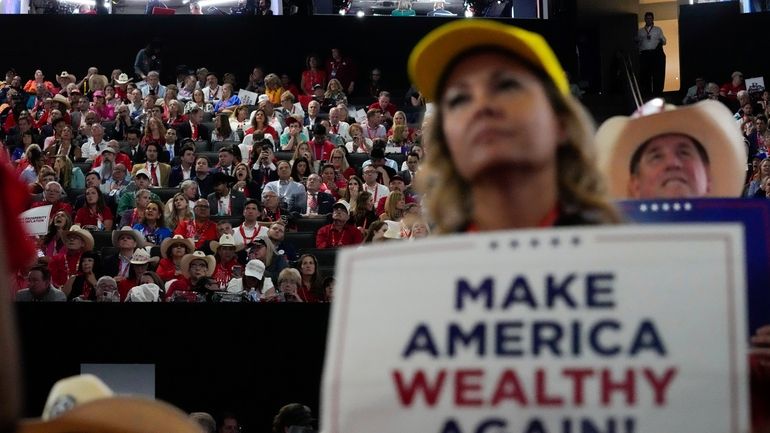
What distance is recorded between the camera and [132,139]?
54.4ft

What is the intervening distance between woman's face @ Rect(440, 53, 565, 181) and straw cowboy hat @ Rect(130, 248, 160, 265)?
8848 millimetres

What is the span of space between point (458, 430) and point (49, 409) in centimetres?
117

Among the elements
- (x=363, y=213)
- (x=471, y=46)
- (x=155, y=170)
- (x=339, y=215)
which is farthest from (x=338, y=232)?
(x=471, y=46)

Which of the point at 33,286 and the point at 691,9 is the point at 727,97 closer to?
the point at 691,9

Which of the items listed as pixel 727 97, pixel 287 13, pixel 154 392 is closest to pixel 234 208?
pixel 154 392

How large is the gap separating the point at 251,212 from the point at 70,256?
1.58m

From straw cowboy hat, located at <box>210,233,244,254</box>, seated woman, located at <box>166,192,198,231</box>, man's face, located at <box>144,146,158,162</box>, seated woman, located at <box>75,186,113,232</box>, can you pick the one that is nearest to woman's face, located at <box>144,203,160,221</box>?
seated woman, located at <box>166,192,198,231</box>

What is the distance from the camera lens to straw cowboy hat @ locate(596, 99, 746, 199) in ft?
11.7

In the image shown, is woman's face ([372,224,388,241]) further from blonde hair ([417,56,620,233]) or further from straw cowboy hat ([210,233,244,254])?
blonde hair ([417,56,620,233])

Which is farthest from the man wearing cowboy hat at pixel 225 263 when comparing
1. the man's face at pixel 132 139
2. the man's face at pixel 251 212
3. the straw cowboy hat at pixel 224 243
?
the man's face at pixel 132 139

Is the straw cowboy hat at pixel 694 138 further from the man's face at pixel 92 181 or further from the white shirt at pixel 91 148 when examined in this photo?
the white shirt at pixel 91 148

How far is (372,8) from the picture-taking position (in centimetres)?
2408

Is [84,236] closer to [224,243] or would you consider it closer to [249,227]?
[224,243]

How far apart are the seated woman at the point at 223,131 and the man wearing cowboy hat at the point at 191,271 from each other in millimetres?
5967
